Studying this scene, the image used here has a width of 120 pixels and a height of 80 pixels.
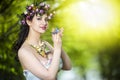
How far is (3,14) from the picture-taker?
3.87 metres

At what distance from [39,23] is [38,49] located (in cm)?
20

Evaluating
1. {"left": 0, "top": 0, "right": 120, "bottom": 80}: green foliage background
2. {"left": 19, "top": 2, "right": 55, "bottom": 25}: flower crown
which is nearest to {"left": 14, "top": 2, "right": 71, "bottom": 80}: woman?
{"left": 19, "top": 2, "right": 55, "bottom": 25}: flower crown

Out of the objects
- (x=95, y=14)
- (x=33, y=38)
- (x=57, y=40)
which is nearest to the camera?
(x=57, y=40)

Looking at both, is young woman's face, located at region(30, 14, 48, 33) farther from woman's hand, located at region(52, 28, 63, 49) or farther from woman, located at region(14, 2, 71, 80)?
woman's hand, located at region(52, 28, 63, 49)

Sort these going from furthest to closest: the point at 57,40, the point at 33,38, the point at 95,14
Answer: the point at 95,14 → the point at 33,38 → the point at 57,40

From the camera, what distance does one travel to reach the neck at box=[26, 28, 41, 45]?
9.71 feet

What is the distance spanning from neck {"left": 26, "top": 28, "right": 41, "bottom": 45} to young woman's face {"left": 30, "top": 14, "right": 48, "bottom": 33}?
31 millimetres

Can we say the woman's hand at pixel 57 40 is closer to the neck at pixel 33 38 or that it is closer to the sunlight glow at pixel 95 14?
the neck at pixel 33 38

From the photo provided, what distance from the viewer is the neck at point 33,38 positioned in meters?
2.96

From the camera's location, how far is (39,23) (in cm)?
303

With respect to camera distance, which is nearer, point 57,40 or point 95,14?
point 57,40

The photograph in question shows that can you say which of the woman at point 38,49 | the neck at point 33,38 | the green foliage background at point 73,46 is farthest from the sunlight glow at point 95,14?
the neck at point 33,38

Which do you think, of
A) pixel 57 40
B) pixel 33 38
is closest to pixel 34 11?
pixel 33 38

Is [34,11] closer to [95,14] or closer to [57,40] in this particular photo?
[57,40]
